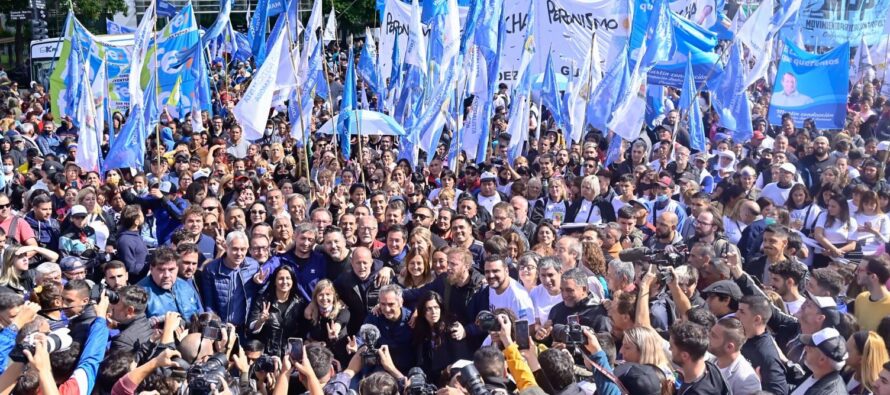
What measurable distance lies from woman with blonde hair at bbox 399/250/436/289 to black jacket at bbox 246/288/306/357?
774 mm

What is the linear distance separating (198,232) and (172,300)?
168 cm

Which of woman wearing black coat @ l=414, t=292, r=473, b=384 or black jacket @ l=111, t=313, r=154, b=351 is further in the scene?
woman wearing black coat @ l=414, t=292, r=473, b=384

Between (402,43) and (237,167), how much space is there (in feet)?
16.3

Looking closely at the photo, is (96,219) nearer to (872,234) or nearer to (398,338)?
(398,338)

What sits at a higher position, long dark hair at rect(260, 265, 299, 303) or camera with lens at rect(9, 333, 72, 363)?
camera with lens at rect(9, 333, 72, 363)

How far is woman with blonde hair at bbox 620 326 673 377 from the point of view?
481 centimetres

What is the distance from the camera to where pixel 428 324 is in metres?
6.16

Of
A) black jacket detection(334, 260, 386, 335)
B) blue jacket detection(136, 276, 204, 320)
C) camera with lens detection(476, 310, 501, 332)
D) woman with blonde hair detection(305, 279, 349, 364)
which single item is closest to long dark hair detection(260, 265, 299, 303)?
woman with blonde hair detection(305, 279, 349, 364)

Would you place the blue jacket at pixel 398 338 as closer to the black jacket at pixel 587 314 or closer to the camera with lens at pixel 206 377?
the black jacket at pixel 587 314

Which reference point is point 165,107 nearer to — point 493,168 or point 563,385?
point 493,168

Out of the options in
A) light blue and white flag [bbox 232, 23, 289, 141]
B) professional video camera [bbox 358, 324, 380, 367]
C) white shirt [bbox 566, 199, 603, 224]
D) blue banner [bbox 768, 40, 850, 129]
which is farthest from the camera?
→ blue banner [bbox 768, 40, 850, 129]

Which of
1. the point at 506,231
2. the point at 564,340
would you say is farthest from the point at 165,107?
the point at 564,340

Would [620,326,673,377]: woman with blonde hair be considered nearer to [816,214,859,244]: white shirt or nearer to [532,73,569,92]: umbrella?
[816,214,859,244]: white shirt

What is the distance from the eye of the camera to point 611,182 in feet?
37.3
